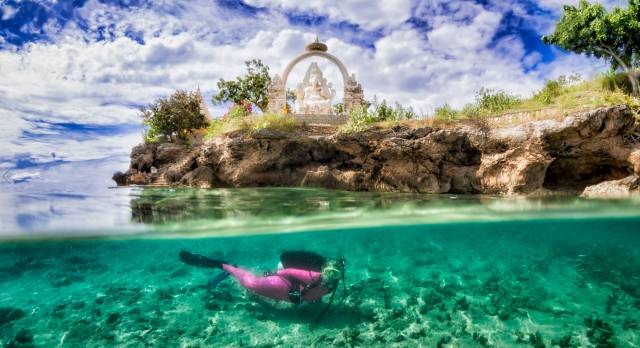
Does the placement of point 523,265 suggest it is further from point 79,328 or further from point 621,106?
point 79,328

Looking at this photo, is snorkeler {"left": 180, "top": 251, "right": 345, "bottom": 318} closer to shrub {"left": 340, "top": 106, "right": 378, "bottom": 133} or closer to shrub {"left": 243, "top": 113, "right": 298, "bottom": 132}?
Result: shrub {"left": 340, "top": 106, "right": 378, "bottom": 133}

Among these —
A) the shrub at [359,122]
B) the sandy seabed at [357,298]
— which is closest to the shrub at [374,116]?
the shrub at [359,122]

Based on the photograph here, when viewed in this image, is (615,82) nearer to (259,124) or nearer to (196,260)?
Answer: (259,124)

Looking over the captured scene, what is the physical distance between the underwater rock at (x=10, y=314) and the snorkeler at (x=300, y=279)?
4.01 m

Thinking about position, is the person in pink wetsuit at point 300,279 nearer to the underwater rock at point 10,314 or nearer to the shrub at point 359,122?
the underwater rock at point 10,314

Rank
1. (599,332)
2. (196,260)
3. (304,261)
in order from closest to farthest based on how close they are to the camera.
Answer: (599,332)
(304,261)
(196,260)

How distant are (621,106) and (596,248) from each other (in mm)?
5865

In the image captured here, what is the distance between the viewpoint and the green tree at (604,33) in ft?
58.7

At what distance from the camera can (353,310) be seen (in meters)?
7.66

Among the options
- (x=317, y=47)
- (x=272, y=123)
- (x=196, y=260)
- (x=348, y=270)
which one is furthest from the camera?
(x=317, y=47)

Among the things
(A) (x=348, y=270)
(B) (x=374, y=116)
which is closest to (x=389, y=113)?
(B) (x=374, y=116)

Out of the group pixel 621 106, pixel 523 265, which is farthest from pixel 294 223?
pixel 621 106

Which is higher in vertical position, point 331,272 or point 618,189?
point 618,189

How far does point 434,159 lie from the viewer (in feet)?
52.4
